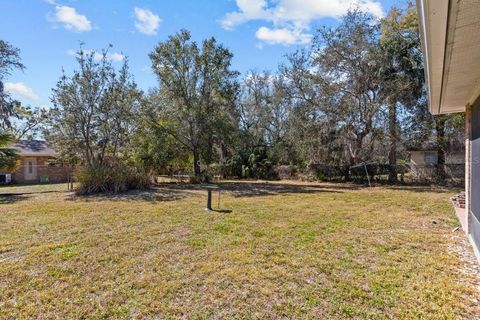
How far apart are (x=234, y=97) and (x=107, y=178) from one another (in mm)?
7933

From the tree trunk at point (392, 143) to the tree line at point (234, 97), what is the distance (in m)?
0.05

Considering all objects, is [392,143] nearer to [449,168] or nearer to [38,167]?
[449,168]

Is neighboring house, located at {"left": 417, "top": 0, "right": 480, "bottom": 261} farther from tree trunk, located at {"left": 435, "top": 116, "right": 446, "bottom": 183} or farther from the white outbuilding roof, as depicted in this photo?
tree trunk, located at {"left": 435, "top": 116, "right": 446, "bottom": 183}

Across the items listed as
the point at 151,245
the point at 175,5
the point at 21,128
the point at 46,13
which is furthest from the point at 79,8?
the point at 21,128

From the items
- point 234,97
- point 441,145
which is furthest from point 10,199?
point 441,145

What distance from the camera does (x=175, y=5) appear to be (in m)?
8.96

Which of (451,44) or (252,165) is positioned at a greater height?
(451,44)

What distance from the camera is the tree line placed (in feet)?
40.8

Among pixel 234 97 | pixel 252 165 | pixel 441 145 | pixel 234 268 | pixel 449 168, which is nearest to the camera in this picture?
pixel 234 268

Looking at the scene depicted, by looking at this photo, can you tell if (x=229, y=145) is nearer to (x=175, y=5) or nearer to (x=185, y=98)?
(x=185, y=98)

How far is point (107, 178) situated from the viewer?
11.3 m

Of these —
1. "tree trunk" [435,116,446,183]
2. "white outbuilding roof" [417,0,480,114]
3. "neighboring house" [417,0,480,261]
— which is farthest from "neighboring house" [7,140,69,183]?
"tree trunk" [435,116,446,183]

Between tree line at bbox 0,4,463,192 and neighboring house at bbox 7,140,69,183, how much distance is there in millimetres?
2977

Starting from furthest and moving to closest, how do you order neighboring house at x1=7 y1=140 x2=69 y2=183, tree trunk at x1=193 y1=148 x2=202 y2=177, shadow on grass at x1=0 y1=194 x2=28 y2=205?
neighboring house at x1=7 y1=140 x2=69 y2=183 < tree trunk at x1=193 y1=148 x2=202 y2=177 < shadow on grass at x1=0 y1=194 x2=28 y2=205
